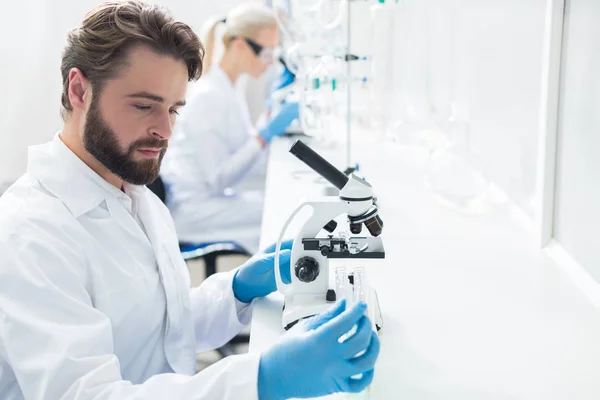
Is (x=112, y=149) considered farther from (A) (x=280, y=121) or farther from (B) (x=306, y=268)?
(A) (x=280, y=121)

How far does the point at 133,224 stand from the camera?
131 centimetres

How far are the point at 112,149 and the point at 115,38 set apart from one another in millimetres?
199

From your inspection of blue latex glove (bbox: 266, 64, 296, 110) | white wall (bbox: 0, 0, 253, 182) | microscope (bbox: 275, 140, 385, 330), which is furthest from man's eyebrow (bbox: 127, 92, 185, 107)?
blue latex glove (bbox: 266, 64, 296, 110)

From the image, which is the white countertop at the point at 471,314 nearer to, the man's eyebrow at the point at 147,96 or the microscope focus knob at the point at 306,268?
the microscope focus knob at the point at 306,268

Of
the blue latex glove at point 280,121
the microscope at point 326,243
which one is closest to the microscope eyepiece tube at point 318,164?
the microscope at point 326,243

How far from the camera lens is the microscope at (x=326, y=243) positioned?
117 centimetres

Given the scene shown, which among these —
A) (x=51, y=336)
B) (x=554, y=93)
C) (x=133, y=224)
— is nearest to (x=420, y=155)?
(x=554, y=93)

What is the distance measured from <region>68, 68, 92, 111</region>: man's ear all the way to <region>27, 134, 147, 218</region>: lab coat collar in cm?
8

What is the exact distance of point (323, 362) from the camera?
0.94 m

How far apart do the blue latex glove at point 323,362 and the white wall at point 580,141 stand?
2.27 ft

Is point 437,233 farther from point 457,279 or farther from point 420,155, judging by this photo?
point 420,155

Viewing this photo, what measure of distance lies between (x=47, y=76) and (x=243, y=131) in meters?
1.02

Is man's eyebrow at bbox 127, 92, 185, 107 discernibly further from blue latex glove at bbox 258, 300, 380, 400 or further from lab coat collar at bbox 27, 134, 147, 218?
blue latex glove at bbox 258, 300, 380, 400

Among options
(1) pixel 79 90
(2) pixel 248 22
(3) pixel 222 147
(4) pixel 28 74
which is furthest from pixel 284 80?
(1) pixel 79 90
